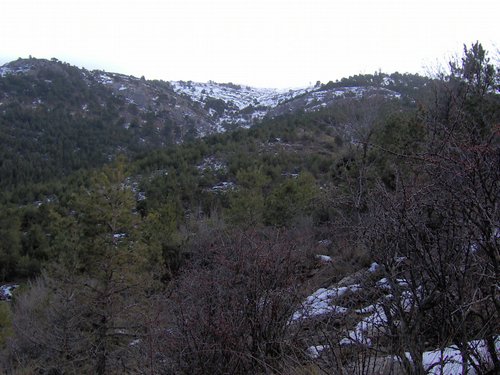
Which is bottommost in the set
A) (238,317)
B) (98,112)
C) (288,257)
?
(238,317)

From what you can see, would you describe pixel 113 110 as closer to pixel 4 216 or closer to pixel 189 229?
pixel 4 216

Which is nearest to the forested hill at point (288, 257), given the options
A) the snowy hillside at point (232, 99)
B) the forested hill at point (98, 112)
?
the forested hill at point (98, 112)

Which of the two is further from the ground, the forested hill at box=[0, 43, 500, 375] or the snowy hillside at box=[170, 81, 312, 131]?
the snowy hillside at box=[170, 81, 312, 131]

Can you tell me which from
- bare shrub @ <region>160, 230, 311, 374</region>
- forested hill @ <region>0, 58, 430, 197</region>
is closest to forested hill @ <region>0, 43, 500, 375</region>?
bare shrub @ <region>160, 230, 311, 374</region>

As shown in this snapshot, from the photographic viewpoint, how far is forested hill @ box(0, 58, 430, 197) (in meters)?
58.2

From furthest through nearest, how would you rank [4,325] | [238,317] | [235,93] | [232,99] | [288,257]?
[235,93]
[232,99]
[4,325]
[288,257]
[238,317]

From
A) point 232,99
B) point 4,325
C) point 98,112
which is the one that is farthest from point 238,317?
point 232,99

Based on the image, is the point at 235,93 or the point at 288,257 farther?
the point at 235,93

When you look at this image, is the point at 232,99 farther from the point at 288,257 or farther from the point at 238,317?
the point at 238,317

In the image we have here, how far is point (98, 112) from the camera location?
8194 cm

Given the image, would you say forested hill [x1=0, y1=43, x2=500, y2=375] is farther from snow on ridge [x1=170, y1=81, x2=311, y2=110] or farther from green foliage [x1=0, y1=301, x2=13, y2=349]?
snow on ridge [x1=170, y1=81, x2=311, y2=110]

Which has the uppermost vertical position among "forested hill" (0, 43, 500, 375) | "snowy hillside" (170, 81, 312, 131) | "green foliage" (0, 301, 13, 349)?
"snowy hillside" (170, 81, 312, 131)

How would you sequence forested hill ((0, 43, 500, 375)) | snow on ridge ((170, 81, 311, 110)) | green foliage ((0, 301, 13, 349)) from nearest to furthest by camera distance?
forested hill ((0, 43, 500, 375)) < green foliage ((0, 301, 13, 349)) < snow on ridge ((170, 81, 311, 110))

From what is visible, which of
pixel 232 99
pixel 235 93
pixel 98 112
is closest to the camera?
pixel 98 112
